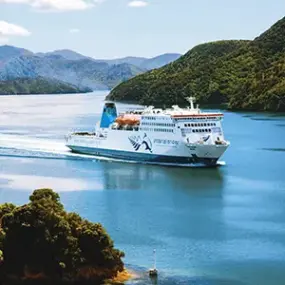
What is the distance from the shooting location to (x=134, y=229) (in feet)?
111

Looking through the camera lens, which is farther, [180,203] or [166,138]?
[166,138]

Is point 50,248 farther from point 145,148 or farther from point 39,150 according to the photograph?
point 39,150

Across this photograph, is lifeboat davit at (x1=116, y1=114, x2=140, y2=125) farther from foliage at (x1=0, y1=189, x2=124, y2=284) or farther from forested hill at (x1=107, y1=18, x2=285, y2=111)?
forested hill at (x1=107, y1=18, x2=285, y2=111)

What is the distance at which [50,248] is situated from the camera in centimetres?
2480

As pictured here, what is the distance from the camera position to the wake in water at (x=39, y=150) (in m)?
60.9

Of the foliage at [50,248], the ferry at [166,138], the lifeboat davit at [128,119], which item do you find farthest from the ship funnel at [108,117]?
the foliage at [50,248]

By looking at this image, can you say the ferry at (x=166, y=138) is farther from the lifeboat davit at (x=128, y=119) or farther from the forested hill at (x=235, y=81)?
the forested hill at (x=235, y=81)

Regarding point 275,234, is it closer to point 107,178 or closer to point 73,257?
point 73,257

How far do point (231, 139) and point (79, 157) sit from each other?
67.0ft

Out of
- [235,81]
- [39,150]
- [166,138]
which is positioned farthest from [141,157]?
[235,81]

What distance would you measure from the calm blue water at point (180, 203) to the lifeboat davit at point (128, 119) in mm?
3739

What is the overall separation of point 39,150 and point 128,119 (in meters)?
Result: 9.20

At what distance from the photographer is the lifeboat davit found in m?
58.6

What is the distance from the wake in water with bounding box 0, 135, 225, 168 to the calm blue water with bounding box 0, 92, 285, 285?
0.09m
